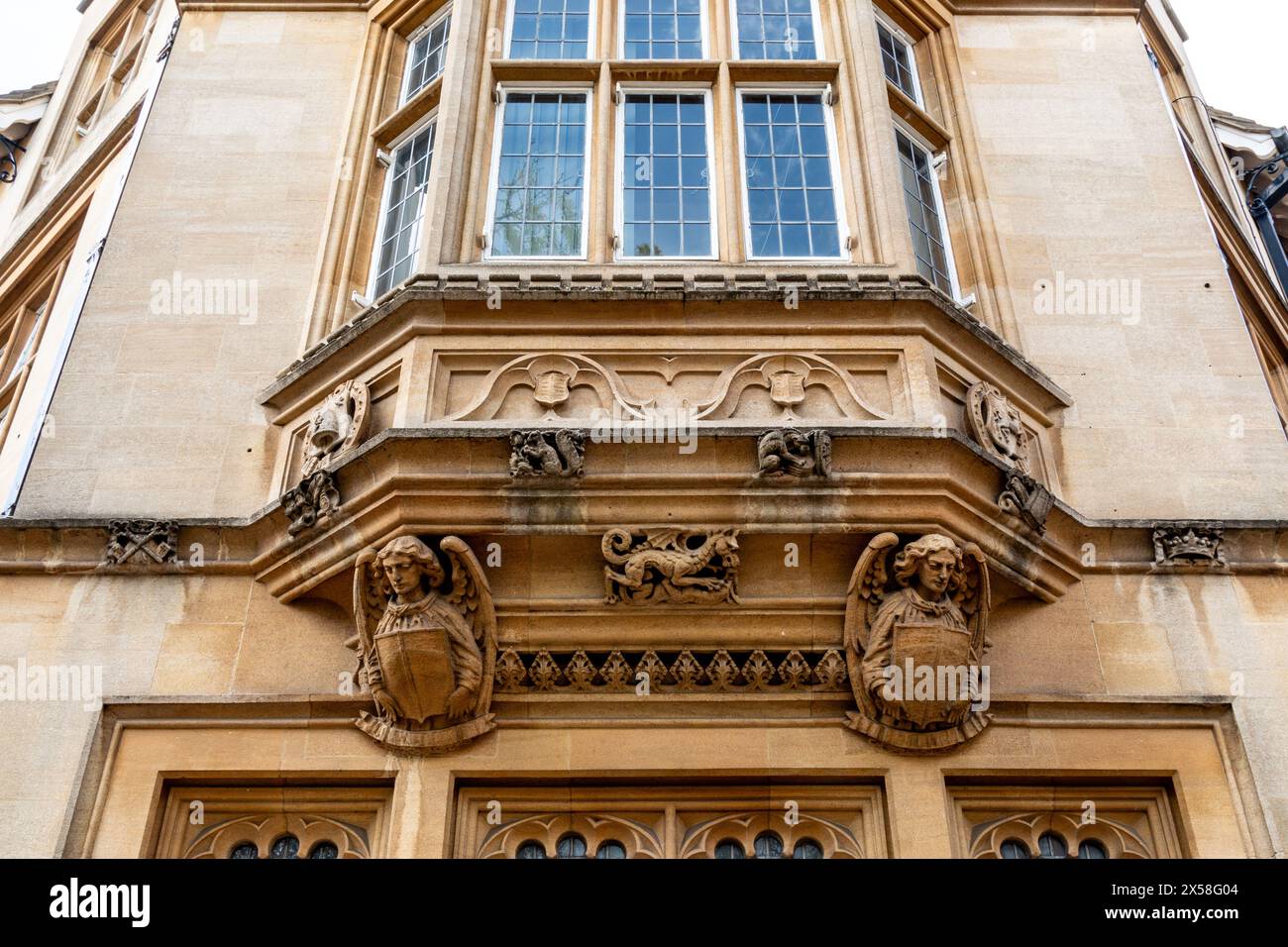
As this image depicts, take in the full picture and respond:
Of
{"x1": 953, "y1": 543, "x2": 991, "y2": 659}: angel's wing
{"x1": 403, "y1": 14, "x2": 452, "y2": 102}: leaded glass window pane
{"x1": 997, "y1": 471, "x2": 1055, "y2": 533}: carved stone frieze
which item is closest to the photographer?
{"x1": 953, "y1": 543, "x2": 991, "y2": 659}: angel's wing

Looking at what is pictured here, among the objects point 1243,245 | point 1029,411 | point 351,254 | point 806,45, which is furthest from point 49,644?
point 1243,245

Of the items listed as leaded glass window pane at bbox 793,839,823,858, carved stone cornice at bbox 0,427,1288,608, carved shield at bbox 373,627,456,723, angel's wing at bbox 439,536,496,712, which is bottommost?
leaded glass window pane at bbox 793,839,823,858

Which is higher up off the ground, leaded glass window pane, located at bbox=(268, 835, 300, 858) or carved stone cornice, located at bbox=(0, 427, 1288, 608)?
carved stone cornice, located at bbox=(0, 427, 1288, 608)

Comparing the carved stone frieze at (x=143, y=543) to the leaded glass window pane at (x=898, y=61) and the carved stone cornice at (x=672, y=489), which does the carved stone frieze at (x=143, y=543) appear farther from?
the leaded glass window pane at (x=898, y=61)

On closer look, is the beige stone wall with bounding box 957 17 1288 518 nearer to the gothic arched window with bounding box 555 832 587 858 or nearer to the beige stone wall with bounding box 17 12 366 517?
the gothic arched window with bounding box 555 832 587 858

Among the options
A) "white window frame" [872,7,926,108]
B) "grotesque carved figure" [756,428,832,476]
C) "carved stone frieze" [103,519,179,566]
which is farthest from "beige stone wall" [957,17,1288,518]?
"carved stone frieze" [103,519,179,566]

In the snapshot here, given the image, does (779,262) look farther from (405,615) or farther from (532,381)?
(405,615)

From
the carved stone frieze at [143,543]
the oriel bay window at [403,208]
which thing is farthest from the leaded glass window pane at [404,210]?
the carved stone frieze at [143,543]

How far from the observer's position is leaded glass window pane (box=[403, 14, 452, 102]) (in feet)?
39.6

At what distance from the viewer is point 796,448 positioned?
26.4ft

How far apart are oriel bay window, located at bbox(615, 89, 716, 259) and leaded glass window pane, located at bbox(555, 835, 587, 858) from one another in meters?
4.13

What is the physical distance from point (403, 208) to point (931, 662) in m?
5.82

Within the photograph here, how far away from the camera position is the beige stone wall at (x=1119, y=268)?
9.45m

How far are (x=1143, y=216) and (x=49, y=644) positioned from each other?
864cm
